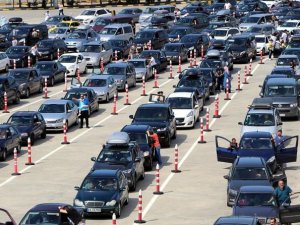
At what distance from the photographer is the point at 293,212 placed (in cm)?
3275

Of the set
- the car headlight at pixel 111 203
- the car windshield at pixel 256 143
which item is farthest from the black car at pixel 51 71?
the car headlight at pixel 111 203

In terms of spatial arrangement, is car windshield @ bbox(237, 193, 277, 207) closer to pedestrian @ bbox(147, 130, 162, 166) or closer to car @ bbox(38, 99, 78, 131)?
pedestrian @ bbox(147, 130, 162, 166)

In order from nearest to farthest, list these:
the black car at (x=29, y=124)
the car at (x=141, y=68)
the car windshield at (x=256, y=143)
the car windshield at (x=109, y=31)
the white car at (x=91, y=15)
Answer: the car windshield at (x=256, y=143)
the black car at (x=29, y=124)
the car at (x=141, y=68)
the car windshield at (x=109, y=31)
the white car at (x=91, y=15)

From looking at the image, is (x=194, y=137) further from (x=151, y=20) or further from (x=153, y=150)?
(x=151, y=20)

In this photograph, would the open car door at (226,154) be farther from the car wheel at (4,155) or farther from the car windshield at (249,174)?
the car wheel at (4,155)

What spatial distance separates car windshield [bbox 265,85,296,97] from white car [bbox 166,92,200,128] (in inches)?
133

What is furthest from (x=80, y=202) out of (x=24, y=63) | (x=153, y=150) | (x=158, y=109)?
(x=24, y=63)

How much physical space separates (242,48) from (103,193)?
121 ft

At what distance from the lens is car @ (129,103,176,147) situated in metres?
47.4

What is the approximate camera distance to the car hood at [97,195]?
36.0m

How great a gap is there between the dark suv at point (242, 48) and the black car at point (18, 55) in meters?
12.0

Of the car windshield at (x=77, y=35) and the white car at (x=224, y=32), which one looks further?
the white car at (x=224, y=32)

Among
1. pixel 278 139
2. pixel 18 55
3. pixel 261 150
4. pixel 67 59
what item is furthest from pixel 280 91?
pixel 18 55

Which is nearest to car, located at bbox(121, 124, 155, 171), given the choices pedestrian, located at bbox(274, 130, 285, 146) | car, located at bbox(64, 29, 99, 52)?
pedestrian, located at bbox(274, 130, 285, 146)
